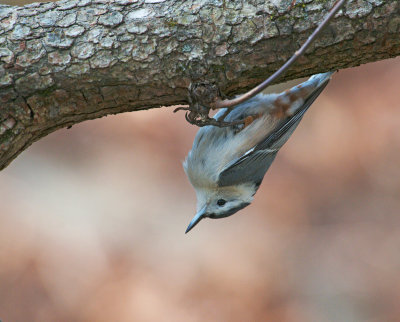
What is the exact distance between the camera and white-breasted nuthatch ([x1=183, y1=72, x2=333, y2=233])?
121 inches

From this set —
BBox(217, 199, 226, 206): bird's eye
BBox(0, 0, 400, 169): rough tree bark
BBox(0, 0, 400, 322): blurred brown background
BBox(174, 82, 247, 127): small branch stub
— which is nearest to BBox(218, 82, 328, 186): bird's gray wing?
BBox(217, 199, 226, 206): bird's eye

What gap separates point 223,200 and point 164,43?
1.33 m

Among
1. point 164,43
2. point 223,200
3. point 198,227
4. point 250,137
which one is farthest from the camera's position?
point 198,227

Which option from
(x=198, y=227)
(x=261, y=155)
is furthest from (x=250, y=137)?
(x=198, y=227)

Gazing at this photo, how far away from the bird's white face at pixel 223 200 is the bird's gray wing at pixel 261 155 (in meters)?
0.09

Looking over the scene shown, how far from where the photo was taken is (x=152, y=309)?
499cm

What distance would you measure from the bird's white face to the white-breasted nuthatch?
2.7 inches

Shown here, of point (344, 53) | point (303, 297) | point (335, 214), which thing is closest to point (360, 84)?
point (335, 214)

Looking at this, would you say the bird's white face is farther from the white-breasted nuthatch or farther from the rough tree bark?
the rough tree bark

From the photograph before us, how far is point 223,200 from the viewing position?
338cm

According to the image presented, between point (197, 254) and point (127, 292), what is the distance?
685mm

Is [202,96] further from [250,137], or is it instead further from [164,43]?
[250,137]

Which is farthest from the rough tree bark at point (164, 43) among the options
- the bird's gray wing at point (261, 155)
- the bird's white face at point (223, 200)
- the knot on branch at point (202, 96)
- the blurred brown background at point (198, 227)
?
the blurred brown background at point (198, 227)

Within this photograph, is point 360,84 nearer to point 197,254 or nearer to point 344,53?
point 197,254
